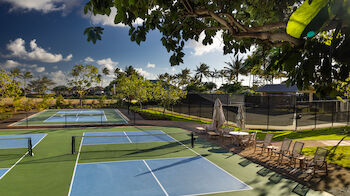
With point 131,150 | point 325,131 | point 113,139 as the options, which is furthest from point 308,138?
point 113,139

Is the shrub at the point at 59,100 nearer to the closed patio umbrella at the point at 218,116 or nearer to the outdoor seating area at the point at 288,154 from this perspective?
the closed patio umbrella at the point at 218,116

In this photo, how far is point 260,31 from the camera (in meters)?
5.27

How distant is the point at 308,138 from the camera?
1756 cm

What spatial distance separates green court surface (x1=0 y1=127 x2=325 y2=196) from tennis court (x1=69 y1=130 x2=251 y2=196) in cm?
25

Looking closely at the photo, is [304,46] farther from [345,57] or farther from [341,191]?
[341,191]

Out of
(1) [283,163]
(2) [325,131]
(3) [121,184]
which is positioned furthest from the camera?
(2) [325,131]

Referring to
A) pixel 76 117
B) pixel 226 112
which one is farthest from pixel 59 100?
pixel 226 112

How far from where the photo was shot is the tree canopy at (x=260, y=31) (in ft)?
7.14

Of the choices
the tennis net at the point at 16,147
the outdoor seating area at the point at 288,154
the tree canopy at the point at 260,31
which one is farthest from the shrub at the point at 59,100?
the tree canopy at the point at 260,31

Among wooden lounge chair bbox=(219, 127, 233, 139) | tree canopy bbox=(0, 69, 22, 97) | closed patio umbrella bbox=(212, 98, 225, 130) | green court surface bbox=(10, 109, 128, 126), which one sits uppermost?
tree canopy bbox=(0, 69, 22, 97)

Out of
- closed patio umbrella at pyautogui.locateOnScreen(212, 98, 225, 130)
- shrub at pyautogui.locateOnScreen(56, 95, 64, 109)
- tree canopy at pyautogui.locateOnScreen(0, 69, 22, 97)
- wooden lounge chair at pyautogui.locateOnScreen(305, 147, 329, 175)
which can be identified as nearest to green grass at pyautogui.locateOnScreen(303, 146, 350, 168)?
wooden lounge chair at pyautogui.locateOnScreen(305, 147, 329, 175)

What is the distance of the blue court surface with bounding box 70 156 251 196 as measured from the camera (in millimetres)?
8969

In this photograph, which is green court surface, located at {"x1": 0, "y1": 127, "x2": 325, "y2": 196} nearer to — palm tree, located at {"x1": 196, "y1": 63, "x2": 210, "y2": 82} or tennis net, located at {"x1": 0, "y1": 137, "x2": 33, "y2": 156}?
tennis net, located at {"x1": 0, "y1": 137, "x2": 33, "y2": 156}

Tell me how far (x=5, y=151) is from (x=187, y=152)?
413 inches
